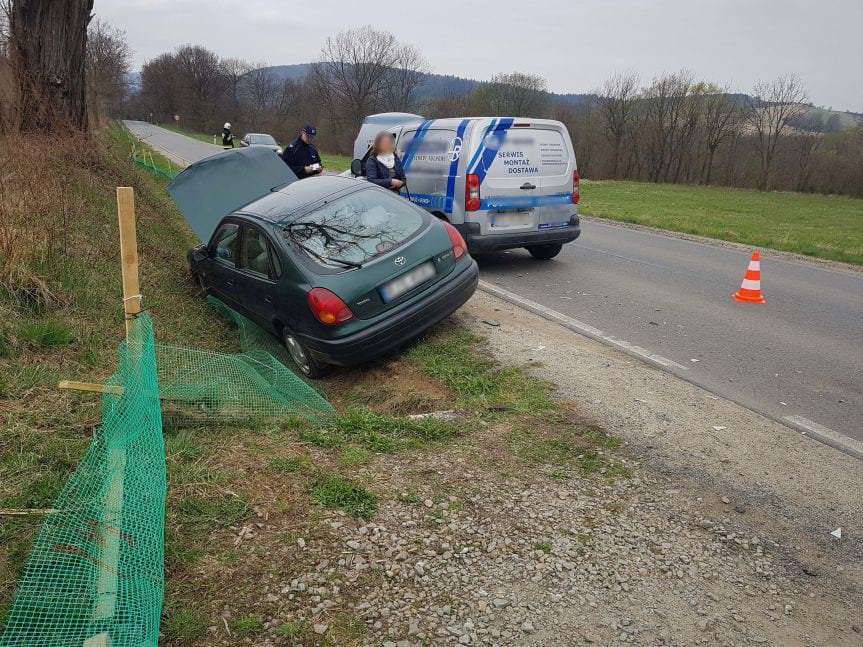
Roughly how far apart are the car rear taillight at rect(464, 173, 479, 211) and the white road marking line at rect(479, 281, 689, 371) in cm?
108

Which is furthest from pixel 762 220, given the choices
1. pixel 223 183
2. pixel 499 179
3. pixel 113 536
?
pixel 113 536

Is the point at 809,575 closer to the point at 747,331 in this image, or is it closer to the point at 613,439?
the point at 613,439

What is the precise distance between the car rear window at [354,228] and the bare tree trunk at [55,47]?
8.18m

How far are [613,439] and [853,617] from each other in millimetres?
1638

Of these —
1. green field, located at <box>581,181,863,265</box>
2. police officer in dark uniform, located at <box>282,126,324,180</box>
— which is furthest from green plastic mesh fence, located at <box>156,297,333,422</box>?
green field, located at <box>581,181,863,265</box>

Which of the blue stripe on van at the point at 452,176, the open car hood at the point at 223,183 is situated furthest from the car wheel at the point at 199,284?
the blue stripe on van at the point at 452,176

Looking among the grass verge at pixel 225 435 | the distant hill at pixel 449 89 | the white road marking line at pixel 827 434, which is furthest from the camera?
the distant hill at pixel 449 89

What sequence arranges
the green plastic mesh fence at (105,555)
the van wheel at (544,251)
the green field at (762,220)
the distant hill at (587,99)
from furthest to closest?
the distant hill at (587,99), the green field at (762,220), the van wheel at (544,251), the green plastic mesh fence at (105,555)

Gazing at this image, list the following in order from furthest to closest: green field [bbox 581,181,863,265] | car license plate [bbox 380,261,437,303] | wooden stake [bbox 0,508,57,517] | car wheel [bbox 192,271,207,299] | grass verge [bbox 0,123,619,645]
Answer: green field [bbox 581,181,863,265] → car wheel [bbox 192,271,207,299] → car license plate [bbox 380,261,437,303] → wooden stake [bbox 0,508,57,517] → grass verge [bbox 0,123,619,645]

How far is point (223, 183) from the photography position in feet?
29.5

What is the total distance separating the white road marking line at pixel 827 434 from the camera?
422cm

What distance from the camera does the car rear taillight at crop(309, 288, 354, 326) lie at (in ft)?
17.4

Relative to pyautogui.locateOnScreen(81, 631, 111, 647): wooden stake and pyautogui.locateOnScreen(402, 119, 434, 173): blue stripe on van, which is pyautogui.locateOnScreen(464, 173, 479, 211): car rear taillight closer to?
pyautogui.locateOnScreen(402, 119, 434, 173): blue stripe on van

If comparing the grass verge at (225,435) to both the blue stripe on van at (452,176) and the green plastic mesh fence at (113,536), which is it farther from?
the blue stripe on van at (452,176)
